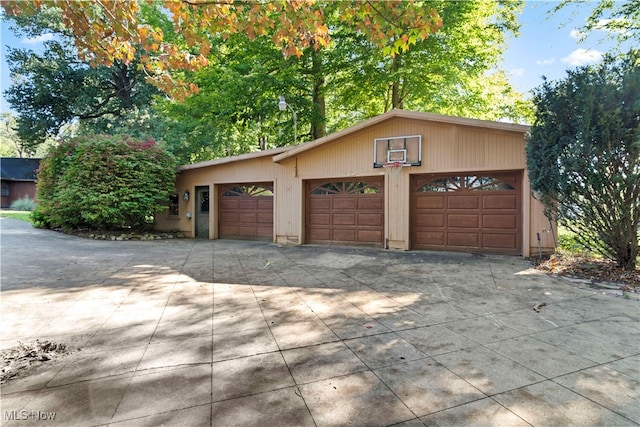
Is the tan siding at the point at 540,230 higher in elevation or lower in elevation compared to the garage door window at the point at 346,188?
lower

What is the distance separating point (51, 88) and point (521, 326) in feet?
83.1

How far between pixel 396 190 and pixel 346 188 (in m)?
1.57

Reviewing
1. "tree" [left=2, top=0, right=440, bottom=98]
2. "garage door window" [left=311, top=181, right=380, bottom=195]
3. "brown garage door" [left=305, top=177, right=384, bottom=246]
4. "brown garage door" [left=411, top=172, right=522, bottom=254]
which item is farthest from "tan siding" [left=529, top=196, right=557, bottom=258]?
"tree" [left=2, top=0, right=440, bottom=98]

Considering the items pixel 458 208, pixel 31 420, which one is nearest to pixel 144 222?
pixel 458 208

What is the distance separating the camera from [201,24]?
368cm

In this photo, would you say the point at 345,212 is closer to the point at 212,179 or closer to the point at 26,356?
the point at 212,179

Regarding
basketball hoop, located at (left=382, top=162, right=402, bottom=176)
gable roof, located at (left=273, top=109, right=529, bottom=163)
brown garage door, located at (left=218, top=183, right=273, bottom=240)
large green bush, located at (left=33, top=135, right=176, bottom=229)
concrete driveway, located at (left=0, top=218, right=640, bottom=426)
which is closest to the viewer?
concrete driveway, located at (left=0, top=218, right=640, bottom=426)

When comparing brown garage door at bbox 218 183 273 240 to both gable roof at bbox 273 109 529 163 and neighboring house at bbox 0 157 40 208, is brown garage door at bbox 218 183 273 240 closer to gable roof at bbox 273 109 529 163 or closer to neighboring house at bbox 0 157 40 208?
gable roof at bbox 273 109 529 163

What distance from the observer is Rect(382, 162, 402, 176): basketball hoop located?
870 centimetres

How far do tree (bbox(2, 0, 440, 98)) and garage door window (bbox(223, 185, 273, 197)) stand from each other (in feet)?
23.9

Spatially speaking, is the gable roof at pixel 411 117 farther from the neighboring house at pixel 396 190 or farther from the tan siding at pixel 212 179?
the tan siding at pixel 212 179

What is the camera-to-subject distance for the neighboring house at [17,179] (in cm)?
2686

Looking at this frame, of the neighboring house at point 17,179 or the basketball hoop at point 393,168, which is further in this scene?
the neighboring house at point 17,179

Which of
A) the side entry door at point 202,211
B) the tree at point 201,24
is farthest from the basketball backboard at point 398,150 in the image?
the side entry door at point 202,211
